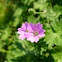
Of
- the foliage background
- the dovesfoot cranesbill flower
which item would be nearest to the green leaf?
the foliage background

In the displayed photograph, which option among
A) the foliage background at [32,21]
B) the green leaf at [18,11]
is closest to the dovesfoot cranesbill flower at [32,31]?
the foliage background at [32,21]

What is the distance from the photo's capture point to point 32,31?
2188 mm

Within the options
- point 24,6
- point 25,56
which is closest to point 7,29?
point 24,6

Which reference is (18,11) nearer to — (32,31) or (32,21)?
(32,21)

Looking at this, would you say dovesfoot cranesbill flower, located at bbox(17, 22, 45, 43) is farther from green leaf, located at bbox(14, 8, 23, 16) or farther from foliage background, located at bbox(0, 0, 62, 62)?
green leaf, located at bbox(14, 8, 23, 16)

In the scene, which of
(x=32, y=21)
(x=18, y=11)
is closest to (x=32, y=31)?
(x=32, y=21)

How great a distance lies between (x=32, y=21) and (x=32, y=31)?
30 centimetres

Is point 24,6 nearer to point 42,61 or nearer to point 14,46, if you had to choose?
point 14,46

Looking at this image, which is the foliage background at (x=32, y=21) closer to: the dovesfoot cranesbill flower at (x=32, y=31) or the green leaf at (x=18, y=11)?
the green leaf at (x=18, y=11)

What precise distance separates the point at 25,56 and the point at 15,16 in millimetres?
923

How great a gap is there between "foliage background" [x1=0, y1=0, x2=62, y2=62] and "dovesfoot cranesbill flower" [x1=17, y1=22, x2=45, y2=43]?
0.15 metres

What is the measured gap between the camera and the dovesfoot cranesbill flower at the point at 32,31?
208 centimetres

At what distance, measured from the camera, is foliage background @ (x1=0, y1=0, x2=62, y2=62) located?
230cm

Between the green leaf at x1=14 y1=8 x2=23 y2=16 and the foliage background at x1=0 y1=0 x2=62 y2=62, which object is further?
the green leaf at x1=14 y1=8 x2=23 y2=16
